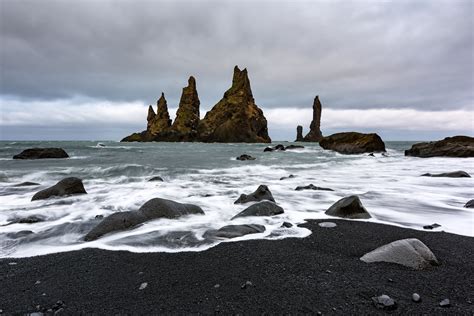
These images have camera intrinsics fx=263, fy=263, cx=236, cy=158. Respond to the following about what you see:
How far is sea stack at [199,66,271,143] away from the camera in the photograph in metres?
74.9

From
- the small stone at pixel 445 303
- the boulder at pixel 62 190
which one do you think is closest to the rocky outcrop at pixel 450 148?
the small stone at pixel 445 303

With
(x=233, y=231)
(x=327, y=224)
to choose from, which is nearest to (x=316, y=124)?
(x=327, y=224)

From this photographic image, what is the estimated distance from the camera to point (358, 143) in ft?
95.6

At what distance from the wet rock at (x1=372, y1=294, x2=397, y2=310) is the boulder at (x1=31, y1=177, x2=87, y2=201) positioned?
7.05 m

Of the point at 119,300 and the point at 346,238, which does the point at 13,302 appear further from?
the point at 346,238

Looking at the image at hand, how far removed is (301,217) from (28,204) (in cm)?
602

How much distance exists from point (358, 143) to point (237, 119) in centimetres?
4923

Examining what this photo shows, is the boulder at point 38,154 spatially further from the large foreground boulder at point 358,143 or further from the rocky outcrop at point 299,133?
the rocky outcrop at point 299,133

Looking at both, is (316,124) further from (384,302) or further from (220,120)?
(384,302)

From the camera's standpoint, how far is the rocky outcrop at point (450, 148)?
2064cm

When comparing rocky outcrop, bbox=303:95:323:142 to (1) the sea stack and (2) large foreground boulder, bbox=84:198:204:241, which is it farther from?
(2) large foreground boulder, bbox=84:198:204:241

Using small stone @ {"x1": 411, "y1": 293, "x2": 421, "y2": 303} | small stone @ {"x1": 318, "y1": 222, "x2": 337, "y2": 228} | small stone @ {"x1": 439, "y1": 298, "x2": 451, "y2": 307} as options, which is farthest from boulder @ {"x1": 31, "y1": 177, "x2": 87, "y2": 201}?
small stone @ {"x1": 439, "y1": 298, "x2": 451, "y2": 307}

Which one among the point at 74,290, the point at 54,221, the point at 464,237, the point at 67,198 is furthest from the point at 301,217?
the point at 67,198

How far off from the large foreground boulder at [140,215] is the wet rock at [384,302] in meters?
3.50
